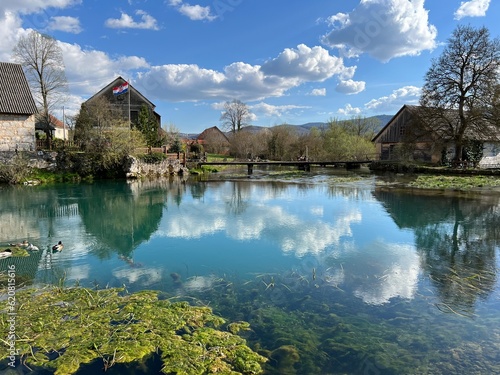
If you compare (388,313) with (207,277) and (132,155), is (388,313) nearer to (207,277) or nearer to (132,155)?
(207,277)

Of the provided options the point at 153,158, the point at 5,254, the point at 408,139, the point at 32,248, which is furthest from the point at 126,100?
the point at 5,254

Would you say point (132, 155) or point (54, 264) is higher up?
point (132, 155)

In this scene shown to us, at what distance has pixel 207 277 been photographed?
7.45 meters

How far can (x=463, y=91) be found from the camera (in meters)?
29.5

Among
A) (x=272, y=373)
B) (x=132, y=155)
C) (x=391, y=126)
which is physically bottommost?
(x=272, y=373)

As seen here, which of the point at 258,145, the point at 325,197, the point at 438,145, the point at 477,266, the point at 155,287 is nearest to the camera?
the point at 155,287

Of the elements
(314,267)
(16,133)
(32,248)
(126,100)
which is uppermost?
(126,100)

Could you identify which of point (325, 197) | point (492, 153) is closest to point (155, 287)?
point (325, 197)

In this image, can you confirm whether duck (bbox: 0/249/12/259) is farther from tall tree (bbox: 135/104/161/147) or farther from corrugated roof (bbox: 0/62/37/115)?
tall tree (bbox: 135/104/161/147)

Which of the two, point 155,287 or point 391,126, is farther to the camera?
point 391,126

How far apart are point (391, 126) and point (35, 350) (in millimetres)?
43338

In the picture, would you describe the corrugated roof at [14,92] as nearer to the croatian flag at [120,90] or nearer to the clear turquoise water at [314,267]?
the croatian flag at [120,90]

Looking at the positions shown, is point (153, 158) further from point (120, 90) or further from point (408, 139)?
point (408, 139)

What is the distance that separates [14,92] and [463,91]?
117 feet
